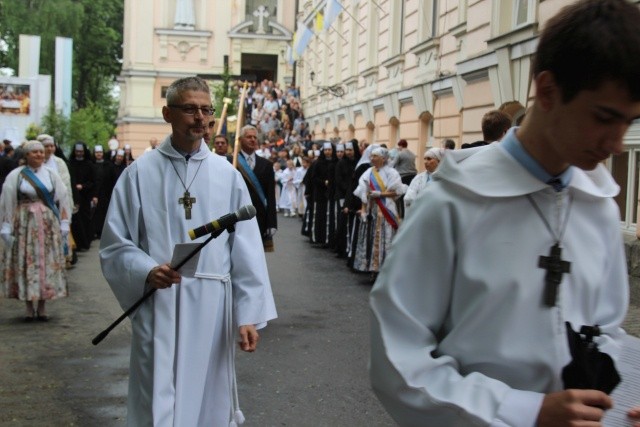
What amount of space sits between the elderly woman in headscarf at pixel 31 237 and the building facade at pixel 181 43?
42.1 m

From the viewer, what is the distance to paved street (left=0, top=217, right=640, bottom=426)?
6.39m

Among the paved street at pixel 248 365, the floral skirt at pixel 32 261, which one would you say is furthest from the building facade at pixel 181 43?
the floral skirt at pixel 32 261

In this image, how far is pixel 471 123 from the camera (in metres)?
16.6

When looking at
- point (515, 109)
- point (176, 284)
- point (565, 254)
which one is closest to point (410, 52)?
point (515, 109)

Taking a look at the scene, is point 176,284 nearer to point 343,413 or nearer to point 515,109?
point 343,413

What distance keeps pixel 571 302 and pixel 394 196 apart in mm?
11528

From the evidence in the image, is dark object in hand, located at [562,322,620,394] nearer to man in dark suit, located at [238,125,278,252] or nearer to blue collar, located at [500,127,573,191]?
blue collar, located at [500,127,573,191]

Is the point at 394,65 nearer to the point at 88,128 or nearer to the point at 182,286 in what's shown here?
the point at 88,128

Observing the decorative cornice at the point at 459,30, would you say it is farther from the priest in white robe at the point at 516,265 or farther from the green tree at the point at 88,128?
the green tree at the point at 88,128

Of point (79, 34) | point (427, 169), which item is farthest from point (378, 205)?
point (79, 34)

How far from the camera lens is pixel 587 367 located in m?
1.91

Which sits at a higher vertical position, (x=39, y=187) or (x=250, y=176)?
(x=250, y=176)

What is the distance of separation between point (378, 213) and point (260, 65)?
1760 inches

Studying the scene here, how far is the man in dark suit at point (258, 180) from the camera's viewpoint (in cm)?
950
